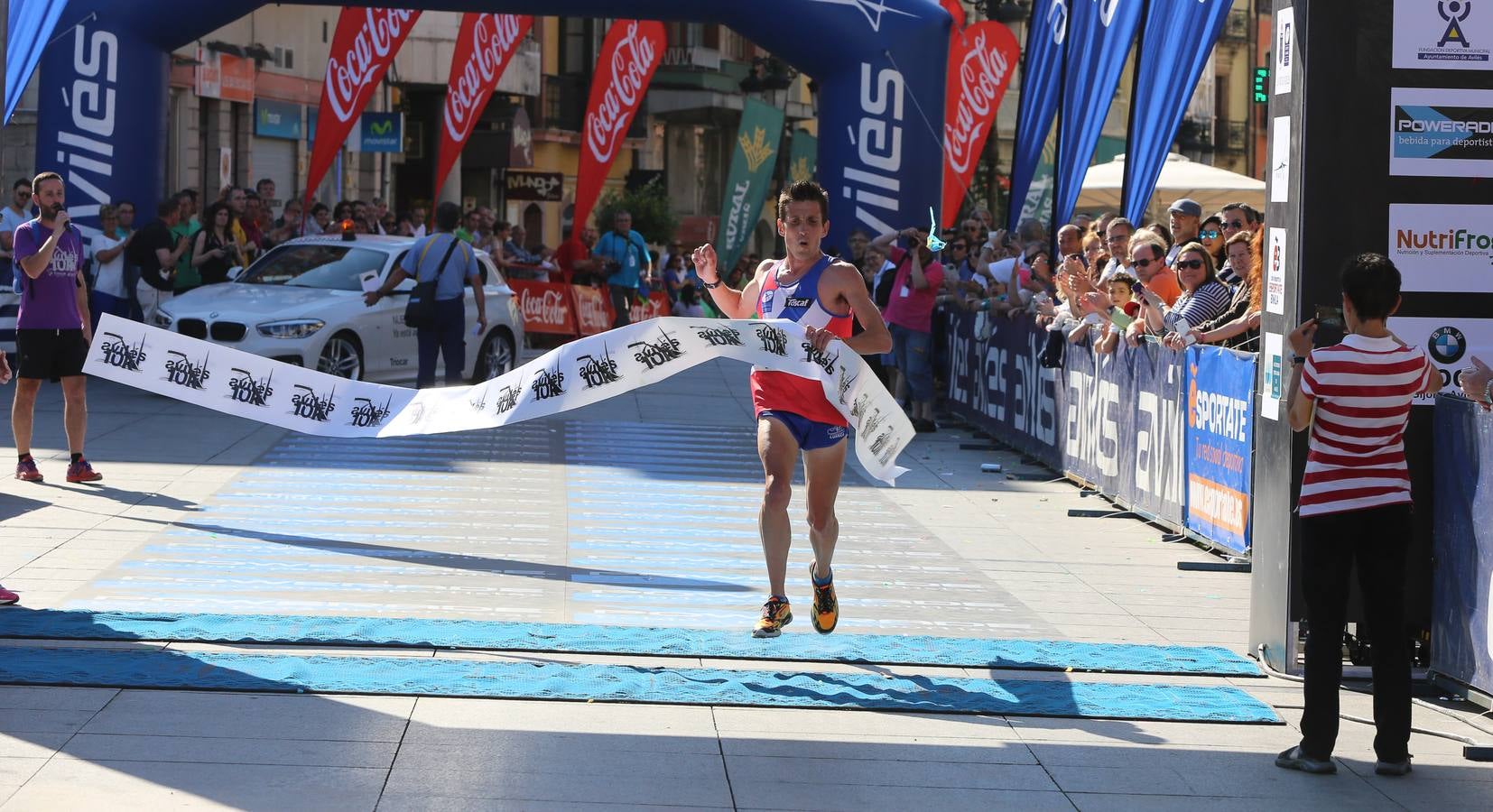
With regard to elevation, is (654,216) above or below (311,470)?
above

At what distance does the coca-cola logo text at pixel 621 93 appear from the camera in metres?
27.0

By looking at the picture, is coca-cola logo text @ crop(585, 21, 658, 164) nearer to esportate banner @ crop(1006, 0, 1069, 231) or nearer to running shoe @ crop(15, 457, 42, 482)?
esportate banner @ crop(1006, 0, 1069, 231)

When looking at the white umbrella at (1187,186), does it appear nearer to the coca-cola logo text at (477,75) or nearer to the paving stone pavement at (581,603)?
the coca-cola logo text at (477,75)

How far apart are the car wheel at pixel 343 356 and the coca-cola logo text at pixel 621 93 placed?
9.85m

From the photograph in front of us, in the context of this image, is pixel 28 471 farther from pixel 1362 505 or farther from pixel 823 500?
pixel 1362 505

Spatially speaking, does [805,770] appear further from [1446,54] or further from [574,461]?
[574,461]

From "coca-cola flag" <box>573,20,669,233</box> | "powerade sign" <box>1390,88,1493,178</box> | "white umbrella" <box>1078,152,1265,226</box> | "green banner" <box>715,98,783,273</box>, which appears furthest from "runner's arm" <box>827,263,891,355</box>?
"green banner" <box>715,98,783,273</box>

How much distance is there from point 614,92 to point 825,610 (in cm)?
2042

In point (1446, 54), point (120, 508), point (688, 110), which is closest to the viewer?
point (1446, 54)

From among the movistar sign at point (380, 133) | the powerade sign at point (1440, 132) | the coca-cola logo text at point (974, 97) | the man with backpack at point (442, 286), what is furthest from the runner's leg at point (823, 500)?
the movistar sign at point (380, 133)

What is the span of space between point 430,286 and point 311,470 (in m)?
3.73

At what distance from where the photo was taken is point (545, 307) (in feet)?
92.4

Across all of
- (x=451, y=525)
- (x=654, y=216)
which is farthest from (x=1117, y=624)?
(x=654, y=216)

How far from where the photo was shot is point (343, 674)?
6.94 meters
